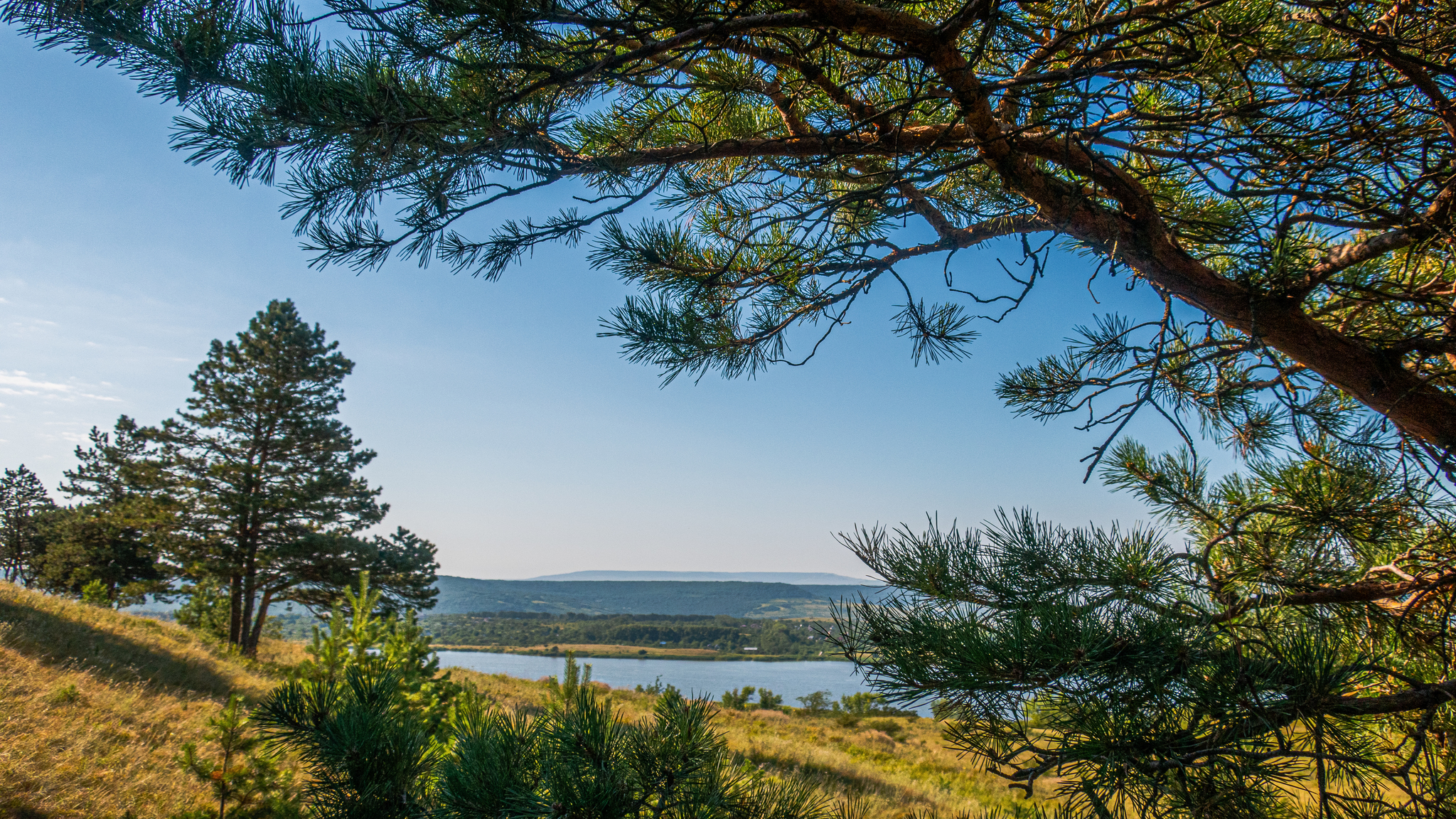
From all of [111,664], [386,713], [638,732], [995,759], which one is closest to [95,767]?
[111,664]

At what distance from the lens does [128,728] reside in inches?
187

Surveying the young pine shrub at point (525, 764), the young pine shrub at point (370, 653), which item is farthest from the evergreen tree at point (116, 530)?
the young pine shrub at point (525, 764)

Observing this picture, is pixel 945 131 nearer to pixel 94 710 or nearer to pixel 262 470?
pixel 94 710

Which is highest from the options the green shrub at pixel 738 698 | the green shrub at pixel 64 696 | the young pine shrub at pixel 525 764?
the young pine shrub at pixel 525 764

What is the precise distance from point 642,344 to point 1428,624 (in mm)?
2222

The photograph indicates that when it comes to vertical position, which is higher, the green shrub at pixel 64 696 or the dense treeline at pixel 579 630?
the green shrub at pixel 64 696

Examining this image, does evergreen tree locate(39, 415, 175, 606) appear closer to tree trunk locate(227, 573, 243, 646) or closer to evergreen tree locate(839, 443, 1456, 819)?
tree trunk locate(227, 573, 243, 646)

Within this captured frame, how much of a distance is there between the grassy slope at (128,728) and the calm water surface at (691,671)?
613 cm

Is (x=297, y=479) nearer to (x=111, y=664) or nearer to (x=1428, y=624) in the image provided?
(x=111, y=664)

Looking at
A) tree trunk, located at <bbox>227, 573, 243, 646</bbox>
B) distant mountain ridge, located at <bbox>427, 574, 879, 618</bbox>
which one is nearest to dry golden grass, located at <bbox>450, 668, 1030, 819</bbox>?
tree trunk, located at <bbox>227, 573, 243, 646</bbox>

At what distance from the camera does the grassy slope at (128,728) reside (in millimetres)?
3637

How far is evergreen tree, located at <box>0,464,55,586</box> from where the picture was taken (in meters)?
22.2

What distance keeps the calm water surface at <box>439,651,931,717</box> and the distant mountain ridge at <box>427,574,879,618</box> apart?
58.8 feet

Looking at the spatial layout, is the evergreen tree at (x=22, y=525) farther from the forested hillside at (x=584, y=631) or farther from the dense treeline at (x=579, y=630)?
the forested hillside at (x=584, y=631)
